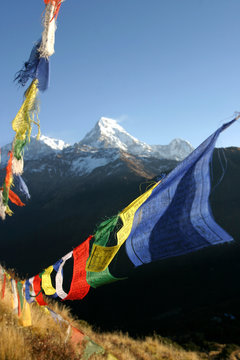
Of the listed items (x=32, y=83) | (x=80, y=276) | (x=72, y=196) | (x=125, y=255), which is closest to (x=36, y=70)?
(x=32, y=83)

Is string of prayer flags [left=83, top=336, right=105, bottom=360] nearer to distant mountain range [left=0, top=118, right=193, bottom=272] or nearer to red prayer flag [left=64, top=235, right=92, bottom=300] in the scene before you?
red prayer flag [left=64, top=235, right=92, bottom=300]

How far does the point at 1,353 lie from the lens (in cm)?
289

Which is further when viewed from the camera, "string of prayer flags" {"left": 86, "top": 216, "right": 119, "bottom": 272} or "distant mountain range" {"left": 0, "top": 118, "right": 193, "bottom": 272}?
"distant mountain range" {"left": 0, "top": 118, "right": 193, "bottom": 272}

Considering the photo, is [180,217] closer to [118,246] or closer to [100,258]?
[118,246]

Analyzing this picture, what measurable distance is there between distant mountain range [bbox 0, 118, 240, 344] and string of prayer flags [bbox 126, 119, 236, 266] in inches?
14.7

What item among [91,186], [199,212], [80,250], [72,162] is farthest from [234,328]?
[72,162]

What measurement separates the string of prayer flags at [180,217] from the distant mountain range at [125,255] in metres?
Result: 0.37

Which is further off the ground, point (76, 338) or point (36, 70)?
point (36, 70)

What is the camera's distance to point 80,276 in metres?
4.61

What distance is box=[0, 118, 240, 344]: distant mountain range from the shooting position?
1933cm

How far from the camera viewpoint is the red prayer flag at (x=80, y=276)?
4.56 meters

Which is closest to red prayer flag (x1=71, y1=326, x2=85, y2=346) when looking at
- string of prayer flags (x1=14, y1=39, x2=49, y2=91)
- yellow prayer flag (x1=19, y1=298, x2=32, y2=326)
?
yellow prayer flag (x1=19, y1=298, x2=32, y2=326)

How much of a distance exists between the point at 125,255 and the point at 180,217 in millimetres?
33426

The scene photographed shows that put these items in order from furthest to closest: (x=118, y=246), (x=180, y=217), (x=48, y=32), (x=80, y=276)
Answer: (x=80, y=276)
(x=48, y=32)
(x=118, y=246)
(x=180, y=217)
